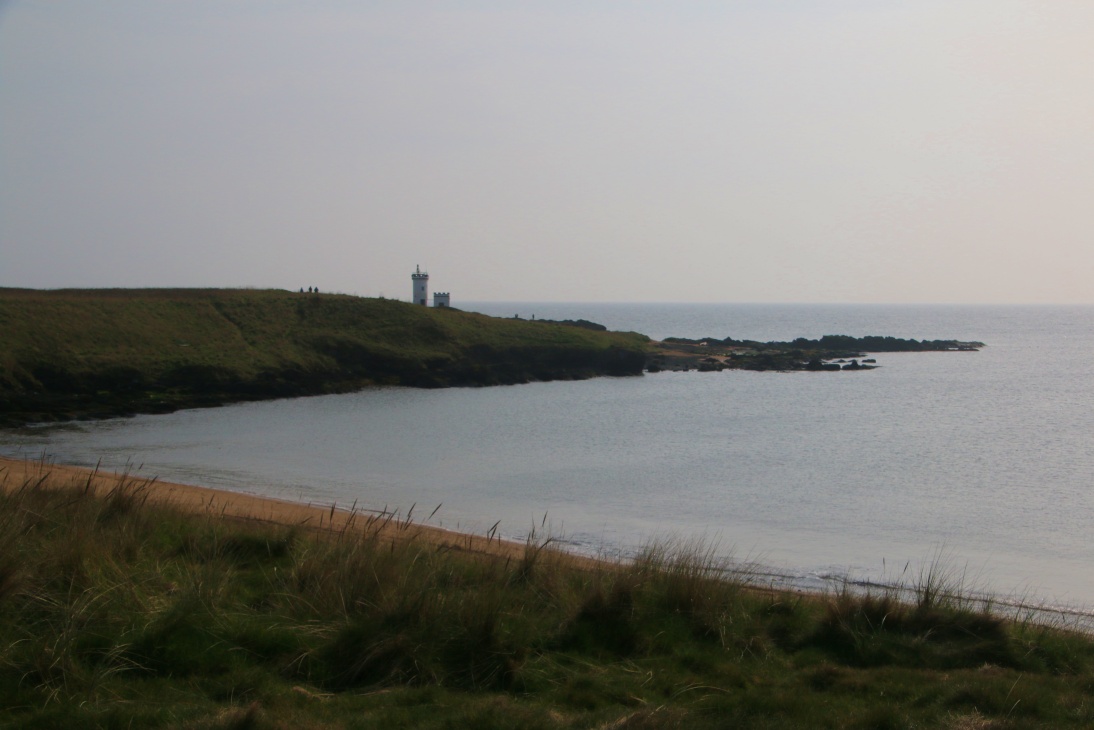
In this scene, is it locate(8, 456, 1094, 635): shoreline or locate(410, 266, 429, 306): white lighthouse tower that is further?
locate(410, 266, 429, 306): white lighthouse tower

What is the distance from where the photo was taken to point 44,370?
4294 centimetres

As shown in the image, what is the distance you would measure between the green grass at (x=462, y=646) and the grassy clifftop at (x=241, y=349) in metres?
33.4

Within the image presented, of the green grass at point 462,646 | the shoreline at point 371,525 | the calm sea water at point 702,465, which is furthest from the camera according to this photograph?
the calm sea water at point 702,465

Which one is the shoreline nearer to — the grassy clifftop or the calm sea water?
the calm sea water

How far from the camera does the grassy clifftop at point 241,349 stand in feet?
141

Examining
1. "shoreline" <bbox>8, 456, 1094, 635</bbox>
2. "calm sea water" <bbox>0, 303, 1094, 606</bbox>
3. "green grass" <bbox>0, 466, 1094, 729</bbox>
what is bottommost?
"calm sea water" <bbox>0, 303, 1094, 606</bbox>

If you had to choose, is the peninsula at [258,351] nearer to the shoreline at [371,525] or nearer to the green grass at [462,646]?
the shoreline at [371,525]

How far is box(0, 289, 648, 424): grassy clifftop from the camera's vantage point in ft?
141

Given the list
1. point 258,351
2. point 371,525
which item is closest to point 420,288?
point 258,351

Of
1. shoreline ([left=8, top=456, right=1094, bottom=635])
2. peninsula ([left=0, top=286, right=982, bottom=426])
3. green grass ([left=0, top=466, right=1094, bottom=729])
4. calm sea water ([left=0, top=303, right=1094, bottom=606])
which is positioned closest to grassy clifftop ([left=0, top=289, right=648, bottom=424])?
peninsula ([left=0, top=286, right=982, bottom=426])

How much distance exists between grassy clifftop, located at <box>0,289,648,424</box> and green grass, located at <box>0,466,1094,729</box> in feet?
110

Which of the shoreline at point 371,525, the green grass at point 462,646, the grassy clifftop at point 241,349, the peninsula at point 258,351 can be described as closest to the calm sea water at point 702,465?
the shoreline at point 371,525

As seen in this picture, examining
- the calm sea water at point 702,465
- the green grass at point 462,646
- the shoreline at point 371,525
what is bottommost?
the calm sea water at point 702,465

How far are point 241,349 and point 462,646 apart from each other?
5011 cm
